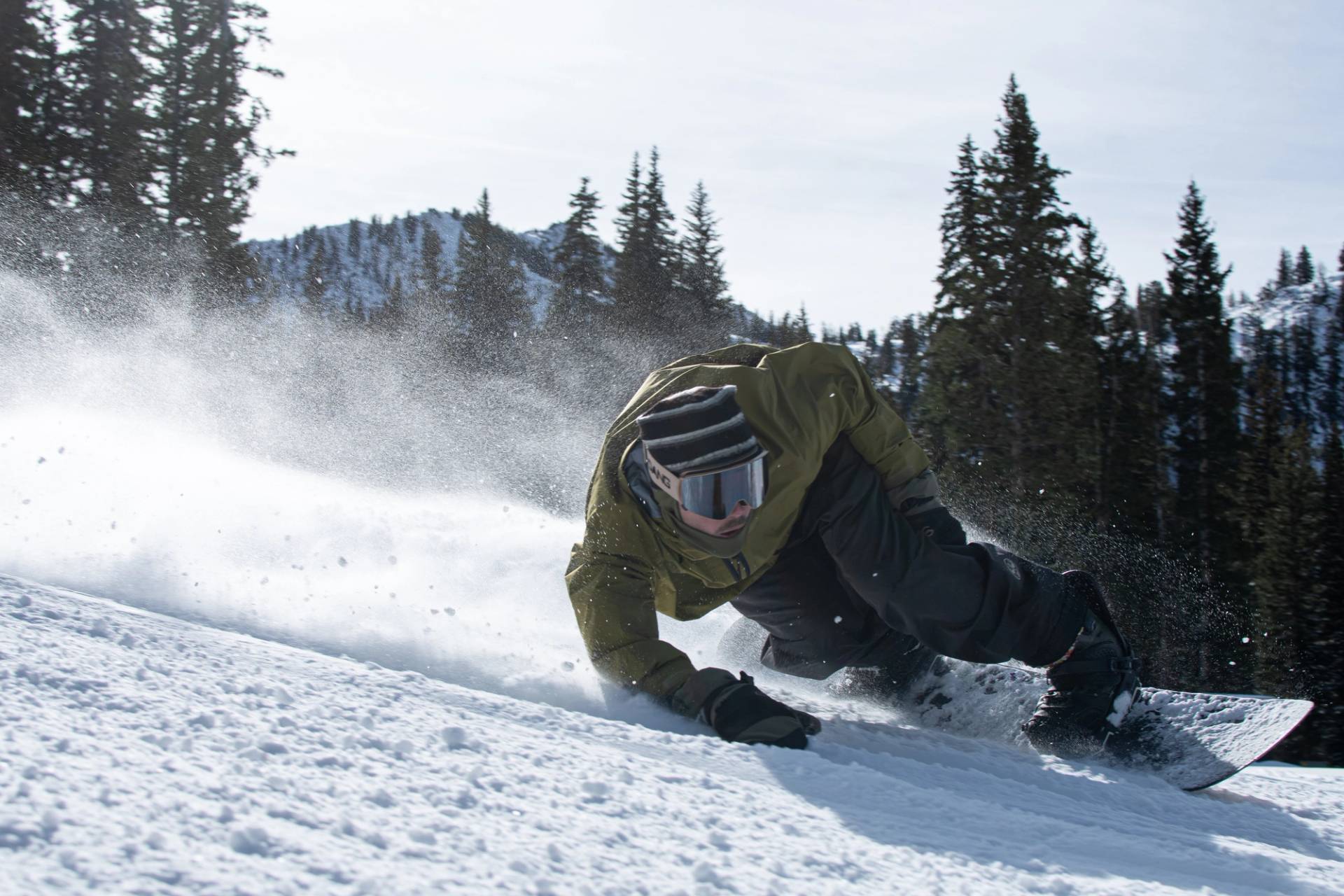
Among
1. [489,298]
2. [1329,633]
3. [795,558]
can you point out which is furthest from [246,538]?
[1329,633]

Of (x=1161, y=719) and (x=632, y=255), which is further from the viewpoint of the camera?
(x=632, y=255)

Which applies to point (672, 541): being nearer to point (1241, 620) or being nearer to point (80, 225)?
point (80, 225)

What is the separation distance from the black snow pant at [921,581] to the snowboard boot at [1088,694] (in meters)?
0.08

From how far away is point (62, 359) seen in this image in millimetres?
9656

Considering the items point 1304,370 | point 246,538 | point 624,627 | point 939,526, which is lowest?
point 624,627

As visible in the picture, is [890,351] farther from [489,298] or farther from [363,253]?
[363,253]

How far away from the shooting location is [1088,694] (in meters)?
2.96

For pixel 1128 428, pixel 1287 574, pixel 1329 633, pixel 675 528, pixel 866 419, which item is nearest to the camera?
pixel 675 528

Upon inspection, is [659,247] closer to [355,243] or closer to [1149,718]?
[1149,718]

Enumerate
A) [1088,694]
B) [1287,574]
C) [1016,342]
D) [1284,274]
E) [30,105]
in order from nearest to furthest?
[1088,694], [30,105], [1016,342], [1287,574], [1284,274]

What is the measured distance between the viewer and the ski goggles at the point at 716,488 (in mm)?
2457

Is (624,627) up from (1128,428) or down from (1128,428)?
down

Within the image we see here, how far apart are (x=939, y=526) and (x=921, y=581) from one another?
269 millimetres

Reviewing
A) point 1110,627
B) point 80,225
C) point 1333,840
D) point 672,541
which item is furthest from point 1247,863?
point 80,225
